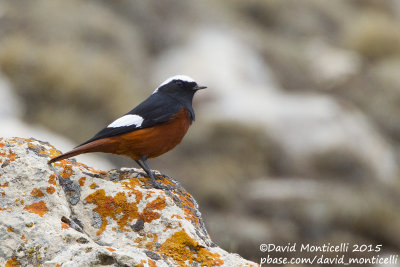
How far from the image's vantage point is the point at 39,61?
13867 millimetres

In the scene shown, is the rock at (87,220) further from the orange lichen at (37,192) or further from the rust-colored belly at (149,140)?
the rust-colored belly at (149,140)

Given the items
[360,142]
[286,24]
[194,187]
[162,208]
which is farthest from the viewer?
[286,24]

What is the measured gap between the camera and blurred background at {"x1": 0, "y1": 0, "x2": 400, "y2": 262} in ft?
40.2

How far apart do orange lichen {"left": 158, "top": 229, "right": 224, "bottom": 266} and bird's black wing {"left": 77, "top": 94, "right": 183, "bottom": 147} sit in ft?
4.54

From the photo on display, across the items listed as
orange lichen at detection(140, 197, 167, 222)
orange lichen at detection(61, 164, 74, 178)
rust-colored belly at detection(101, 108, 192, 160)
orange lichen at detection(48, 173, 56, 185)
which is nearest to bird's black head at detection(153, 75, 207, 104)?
rust-colored belly at detection(101, 108, 192, 160)

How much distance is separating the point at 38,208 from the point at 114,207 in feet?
1.86

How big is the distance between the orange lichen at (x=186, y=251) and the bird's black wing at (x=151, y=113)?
138cm

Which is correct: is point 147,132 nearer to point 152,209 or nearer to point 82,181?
point 82,181

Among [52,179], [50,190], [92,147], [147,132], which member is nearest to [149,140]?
[147,132]

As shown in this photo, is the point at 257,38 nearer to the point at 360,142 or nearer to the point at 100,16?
the point at 100,16

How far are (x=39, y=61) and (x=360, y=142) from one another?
8.28 meters

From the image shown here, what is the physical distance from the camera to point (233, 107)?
15445mm

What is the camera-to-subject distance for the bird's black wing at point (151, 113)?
4.92 m

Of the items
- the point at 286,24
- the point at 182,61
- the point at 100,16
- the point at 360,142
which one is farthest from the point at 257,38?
the point at 360,142
